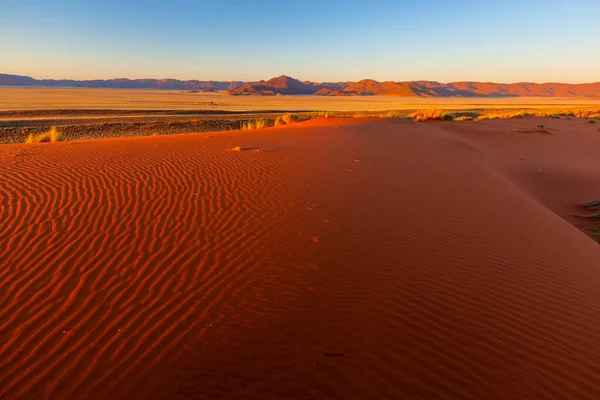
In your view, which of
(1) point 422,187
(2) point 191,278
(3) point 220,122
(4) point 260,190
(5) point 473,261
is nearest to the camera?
(2) point 191,278

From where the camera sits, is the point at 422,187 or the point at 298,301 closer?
the point at 298,301

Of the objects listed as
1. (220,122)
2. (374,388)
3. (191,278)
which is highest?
(220,122)

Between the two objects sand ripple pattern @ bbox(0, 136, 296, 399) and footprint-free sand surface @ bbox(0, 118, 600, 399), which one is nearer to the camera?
footprint-free sand surface @ bbox(0, 118, 600, 399)

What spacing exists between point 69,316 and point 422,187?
23.3 feet

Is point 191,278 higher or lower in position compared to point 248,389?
higher

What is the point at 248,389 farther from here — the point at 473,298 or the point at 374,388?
the point at 473,298

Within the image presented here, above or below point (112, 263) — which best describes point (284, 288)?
below

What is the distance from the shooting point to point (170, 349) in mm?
3143

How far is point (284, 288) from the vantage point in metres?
4.11

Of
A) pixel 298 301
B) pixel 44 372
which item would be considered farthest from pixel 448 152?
pixel 44 372

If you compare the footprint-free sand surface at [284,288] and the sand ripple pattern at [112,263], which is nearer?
the footprint-free sand surface at [284,288]

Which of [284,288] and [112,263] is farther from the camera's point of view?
[112,263]

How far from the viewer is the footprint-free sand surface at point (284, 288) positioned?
9.64 feet

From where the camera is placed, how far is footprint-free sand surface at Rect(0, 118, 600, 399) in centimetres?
294
